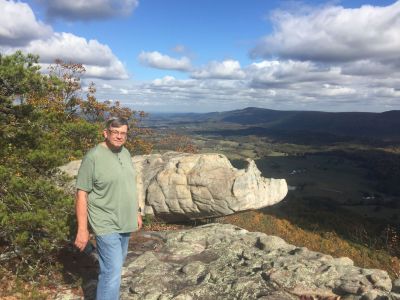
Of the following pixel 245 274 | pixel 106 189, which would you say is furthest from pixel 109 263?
pixel 245 274

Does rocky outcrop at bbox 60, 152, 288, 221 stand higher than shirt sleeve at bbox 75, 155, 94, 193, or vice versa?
shirt sleeve at bbox 75, 155, 94, 193

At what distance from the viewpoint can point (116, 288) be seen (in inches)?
262

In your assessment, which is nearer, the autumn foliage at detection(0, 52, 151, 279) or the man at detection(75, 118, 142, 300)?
the man at detection(75, 118, 142, 300)

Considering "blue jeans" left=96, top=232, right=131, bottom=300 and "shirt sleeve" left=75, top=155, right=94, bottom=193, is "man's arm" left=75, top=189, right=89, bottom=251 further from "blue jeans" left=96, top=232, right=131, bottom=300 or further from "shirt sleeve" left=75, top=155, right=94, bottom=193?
"blue jeans" left=96, top=232, right=131, bottom=300

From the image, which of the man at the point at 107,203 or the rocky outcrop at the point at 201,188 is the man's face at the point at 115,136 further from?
the rocky outcrop at the point at 201,188

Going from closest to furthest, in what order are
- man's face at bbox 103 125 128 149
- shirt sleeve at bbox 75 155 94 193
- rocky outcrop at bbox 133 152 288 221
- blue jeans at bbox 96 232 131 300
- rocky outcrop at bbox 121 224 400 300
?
shirt sleeve at bbox 75 155 94 193 < blue jeans at bbox 96 232 131 300 < man's face at bbox 103 125 128 149 < rocky outcrop at bbox 121 224 400 300 < rocky outcrop at bbox 133 152 288 221

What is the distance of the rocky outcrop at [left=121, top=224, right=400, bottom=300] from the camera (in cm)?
810

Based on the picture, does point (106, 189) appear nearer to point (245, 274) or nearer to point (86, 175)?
point (86, 175)

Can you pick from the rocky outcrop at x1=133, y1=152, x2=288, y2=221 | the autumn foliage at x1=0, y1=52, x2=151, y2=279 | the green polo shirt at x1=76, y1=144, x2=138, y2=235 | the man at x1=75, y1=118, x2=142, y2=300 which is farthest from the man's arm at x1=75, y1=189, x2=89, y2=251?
the rocky outcrop at x1=133, y1=152, x2=288, y2=221

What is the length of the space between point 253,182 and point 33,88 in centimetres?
1008

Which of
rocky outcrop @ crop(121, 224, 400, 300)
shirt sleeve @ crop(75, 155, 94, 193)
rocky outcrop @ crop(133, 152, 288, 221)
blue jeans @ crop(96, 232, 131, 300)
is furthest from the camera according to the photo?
rocky outcrop @ crop(133, 152, 288, 221)

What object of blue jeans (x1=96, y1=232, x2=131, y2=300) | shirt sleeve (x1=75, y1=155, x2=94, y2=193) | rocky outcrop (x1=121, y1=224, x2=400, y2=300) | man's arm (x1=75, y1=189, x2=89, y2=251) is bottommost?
rocky outcrop (x1=121, y1=224, x2=400, y2=300)

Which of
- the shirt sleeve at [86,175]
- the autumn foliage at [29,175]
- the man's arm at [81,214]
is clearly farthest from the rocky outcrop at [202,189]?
the shirt sleeve at [86,175]

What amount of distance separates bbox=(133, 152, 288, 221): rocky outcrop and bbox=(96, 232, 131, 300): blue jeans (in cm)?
965
